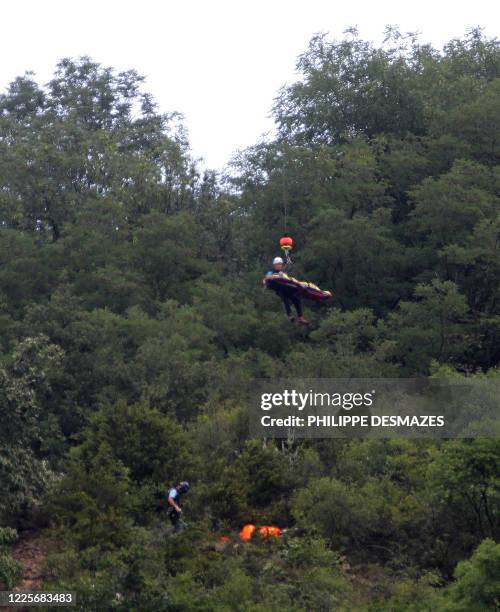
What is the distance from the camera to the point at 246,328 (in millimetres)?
39188

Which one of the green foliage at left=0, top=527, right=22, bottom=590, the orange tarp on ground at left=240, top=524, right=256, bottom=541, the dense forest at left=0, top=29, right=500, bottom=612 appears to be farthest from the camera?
the orange tarp on ground at left=240, top=524, right=256, bottom=541

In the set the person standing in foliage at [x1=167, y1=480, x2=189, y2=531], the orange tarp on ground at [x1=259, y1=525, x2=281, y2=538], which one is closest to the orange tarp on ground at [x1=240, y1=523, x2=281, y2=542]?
the orange tarp on ground at [x1=259, y1=525, x2=281, y2=538]

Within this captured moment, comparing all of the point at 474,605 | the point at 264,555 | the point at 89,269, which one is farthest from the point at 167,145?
the point at 474,605

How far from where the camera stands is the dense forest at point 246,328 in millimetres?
24797

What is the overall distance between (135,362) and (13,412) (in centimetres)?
795

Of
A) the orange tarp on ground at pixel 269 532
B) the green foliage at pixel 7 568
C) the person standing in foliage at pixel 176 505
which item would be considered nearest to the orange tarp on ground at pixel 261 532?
the orange tarp on ground at pixel 269 532

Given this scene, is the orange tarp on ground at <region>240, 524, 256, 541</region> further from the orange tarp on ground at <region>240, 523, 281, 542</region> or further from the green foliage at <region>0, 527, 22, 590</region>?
the green foliage at <region>0, 527, 22, 590</region>

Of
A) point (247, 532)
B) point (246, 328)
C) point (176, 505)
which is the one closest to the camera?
point (176, 505)

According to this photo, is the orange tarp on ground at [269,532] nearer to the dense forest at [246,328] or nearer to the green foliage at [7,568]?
the dense forest at [246,328]

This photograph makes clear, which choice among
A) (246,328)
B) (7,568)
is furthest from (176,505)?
(246,328)

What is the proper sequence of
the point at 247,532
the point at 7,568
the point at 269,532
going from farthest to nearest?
the point at 247,532
the point at 269,532
the point at 7,568

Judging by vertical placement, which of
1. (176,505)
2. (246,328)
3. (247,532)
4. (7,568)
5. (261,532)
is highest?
(246,328)

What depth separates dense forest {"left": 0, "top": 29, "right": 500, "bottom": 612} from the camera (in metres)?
24.8

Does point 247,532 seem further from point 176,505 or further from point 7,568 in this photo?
point 7,568
